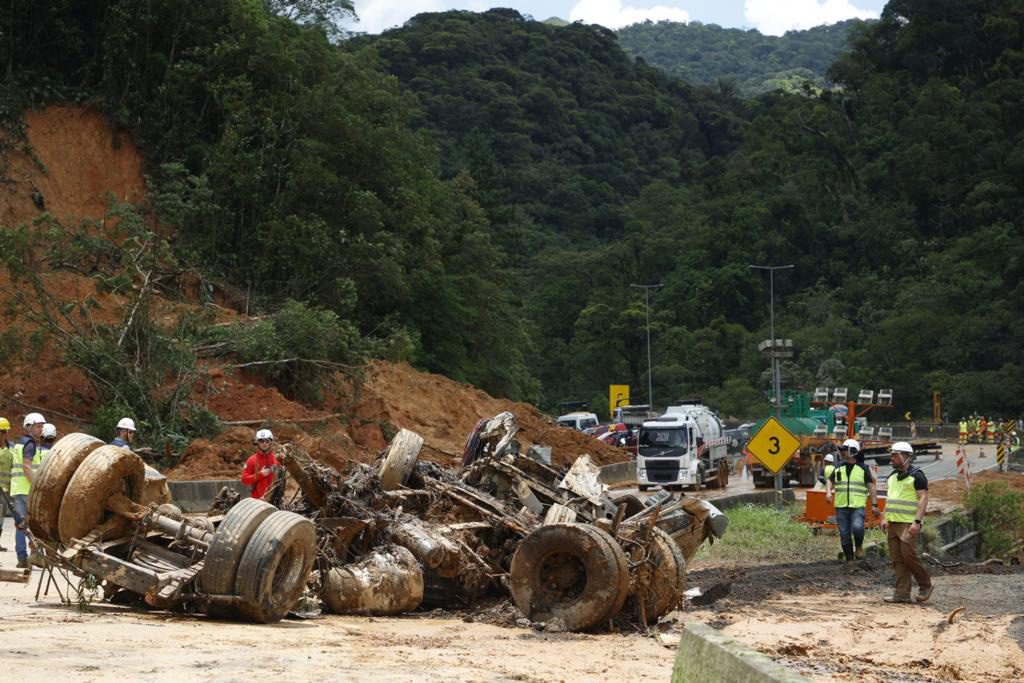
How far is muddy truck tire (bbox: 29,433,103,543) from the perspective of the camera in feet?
40.4

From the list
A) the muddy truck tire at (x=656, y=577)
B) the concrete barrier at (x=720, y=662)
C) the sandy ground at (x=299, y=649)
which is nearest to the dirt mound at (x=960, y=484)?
the muddy truck tire at (x=656, y=577)

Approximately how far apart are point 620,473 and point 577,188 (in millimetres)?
86132

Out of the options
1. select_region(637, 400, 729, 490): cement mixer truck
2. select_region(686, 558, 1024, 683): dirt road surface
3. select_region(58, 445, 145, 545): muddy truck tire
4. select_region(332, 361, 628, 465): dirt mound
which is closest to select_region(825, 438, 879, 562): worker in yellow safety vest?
select_region(686, 558, 1024, 683): dirt road surface

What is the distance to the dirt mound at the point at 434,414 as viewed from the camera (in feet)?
126

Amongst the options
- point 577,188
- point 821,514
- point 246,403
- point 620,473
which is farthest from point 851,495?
point 577,188

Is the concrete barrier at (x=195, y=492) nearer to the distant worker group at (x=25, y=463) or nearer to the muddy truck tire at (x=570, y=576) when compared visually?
the distant worker group at (x=25, y=463)

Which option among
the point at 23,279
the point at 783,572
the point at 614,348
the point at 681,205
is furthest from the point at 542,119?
the point at 783,572

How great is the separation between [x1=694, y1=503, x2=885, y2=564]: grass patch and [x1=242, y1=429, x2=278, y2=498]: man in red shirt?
694cm

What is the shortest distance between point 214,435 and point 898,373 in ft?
214

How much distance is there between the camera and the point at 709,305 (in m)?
106

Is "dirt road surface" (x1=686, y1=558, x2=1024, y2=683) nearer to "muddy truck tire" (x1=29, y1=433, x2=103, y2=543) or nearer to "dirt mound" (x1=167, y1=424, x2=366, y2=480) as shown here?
"muddy truck tire" (x1=29, y1=433, x2=103, y2=543)

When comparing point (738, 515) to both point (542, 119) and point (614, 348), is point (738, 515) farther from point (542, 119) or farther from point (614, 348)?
point (542, 119)

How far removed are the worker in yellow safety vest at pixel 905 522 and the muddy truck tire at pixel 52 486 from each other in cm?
857

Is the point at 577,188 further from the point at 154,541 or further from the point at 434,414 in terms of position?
the point at 154,541
